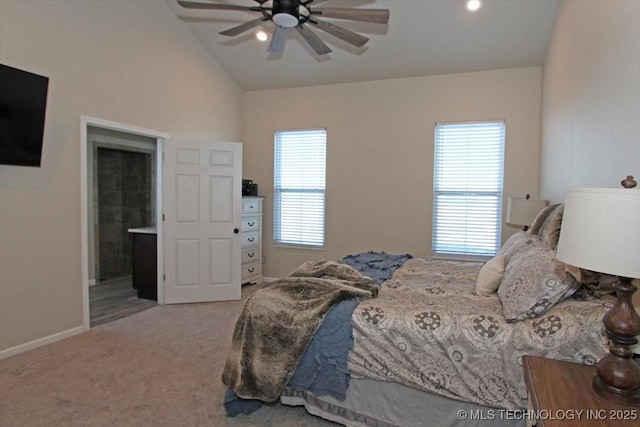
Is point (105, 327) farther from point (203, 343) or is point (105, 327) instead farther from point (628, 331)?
point (628, 331)

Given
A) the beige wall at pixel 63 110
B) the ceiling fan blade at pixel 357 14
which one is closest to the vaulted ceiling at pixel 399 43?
the beige wall at pixel 63 110

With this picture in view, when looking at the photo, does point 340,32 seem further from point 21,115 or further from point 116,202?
point 116,202

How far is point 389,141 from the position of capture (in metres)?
4.96

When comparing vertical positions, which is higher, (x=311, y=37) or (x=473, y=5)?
(x=473, y=5)

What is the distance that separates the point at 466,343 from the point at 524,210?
7.48 feet

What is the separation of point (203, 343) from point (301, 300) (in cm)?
158

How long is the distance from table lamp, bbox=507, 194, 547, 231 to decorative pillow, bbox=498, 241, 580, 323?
5.33 ft

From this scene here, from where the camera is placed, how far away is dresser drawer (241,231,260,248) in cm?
515

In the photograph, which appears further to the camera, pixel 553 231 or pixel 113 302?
pixel 113 302

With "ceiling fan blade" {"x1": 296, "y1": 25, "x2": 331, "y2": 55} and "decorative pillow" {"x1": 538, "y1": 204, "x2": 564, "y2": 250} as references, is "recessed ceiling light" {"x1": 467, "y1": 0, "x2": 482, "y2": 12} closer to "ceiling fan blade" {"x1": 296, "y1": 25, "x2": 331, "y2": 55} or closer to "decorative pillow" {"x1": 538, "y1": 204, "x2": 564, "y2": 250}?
"ceiling fan blade" {"x1": 296, "y1": 25, "x2": 331, "y2": 55}

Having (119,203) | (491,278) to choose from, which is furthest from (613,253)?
(119,203)

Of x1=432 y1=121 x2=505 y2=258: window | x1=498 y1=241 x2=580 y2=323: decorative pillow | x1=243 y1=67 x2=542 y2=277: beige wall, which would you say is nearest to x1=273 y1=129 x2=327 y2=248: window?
x1=243 y1=67 x2=542 y2=277: beige wall

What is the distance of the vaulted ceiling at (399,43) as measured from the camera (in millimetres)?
3848

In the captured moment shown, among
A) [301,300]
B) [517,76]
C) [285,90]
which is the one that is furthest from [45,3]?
[517,76]
